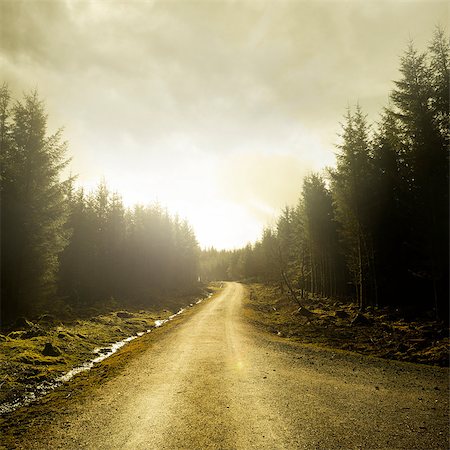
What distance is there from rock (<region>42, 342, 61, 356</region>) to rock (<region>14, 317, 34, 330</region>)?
4226 millimetres

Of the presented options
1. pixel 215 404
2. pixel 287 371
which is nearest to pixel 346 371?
pixel 287 371

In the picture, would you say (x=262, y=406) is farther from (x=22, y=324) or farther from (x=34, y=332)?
(x=22, y=324)

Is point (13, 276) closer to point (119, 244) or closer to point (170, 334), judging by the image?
point (170, 334)

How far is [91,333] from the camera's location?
63.4ft

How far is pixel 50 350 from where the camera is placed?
14.0 metres

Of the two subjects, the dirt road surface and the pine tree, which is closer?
the dirt road surface

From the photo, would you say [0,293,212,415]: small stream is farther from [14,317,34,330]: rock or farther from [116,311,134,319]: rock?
[116,311,134,319]: rock

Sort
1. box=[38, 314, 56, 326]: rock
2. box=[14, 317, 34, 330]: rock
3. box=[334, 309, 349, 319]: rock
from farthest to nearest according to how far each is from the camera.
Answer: box=[334, 309, 349, 319]: rock < box=[38, 314, 56, 326]: rock < box=[14, 317, 34, 330]: rock

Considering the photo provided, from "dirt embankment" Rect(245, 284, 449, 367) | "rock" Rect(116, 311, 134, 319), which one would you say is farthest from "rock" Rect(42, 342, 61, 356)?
"dirt embankment" Rect(245, 284, 449, 367)

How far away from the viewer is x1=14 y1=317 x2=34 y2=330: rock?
1746 cm

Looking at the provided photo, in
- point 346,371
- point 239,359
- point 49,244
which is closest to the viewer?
point 346,371

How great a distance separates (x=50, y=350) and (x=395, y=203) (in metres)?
25.8

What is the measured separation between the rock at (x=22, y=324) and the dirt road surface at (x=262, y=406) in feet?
24.5

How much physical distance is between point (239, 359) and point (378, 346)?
751 cm
